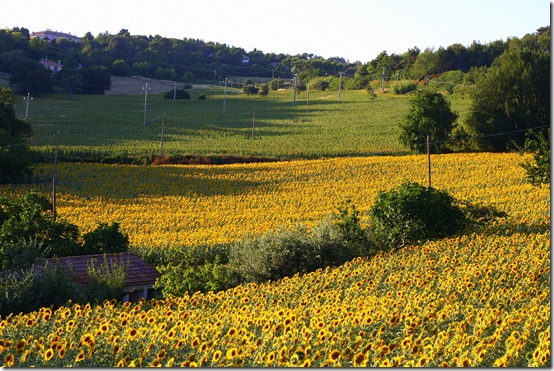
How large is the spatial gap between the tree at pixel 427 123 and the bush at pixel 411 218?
3359cm

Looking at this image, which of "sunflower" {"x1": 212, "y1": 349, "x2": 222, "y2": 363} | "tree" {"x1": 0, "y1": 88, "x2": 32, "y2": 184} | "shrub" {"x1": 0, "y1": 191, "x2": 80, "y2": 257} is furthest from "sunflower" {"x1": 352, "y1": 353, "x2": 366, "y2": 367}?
"tree" {"x1": 0, "y1": 88, "x2": 32, "y2": 184}

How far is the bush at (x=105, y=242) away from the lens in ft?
74.3

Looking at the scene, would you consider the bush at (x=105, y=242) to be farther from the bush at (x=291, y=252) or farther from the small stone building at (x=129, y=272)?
the bush at (x=291, y=252)

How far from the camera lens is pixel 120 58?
129m

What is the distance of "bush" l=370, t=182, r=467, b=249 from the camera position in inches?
837

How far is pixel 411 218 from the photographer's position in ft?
70.2

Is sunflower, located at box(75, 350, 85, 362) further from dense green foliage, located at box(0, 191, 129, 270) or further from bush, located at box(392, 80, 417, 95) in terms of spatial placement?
bush, located at box(392, 80, 417, 95)

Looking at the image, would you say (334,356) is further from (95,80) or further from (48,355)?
(95,80)

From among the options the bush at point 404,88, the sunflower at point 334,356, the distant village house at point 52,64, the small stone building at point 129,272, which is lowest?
the small stone building at point 129,272

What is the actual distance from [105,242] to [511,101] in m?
40.2

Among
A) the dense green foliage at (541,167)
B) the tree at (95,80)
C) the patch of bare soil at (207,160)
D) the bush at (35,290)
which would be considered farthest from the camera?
the tree at (95,80)

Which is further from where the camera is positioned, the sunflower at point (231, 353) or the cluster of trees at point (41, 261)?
the cluster of trees at point (41, 261)

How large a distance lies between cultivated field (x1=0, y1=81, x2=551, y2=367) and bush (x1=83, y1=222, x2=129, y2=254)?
2167mm

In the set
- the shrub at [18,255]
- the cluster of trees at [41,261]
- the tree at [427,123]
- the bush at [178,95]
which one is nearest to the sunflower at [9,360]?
the cluster of trees at [41,261]
